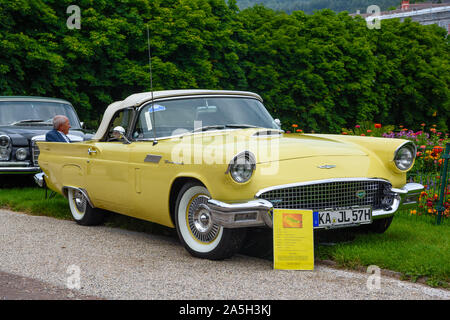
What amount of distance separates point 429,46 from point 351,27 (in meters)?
7.42

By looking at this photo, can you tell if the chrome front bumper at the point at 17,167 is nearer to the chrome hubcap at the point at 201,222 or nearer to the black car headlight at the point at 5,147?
the black car headlight at the point at 5,147

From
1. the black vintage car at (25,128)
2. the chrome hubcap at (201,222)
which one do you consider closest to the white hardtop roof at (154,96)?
the chrome hubcap at (201,222)

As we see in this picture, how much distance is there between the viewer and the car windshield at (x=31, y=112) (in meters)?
10.9

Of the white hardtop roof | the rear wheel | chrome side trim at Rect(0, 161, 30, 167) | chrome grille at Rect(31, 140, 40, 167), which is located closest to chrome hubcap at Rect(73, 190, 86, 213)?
the rear wheel

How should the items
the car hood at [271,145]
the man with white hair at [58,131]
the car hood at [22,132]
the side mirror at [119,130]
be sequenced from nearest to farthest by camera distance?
the car hood at [271,145] < the side mirror at [119,130] < the man with white hair at [58,131] < the car hood at [22,132]

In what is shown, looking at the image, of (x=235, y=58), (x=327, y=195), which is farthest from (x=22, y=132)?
(x=235, y=58)

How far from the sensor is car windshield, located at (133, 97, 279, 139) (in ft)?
19.3

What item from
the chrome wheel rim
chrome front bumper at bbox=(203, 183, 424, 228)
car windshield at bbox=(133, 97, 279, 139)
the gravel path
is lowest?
the gravel path

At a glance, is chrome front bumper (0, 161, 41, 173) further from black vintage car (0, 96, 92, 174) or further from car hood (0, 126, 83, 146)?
car hood (0, 126, 83, 146)

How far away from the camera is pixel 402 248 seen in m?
5.10

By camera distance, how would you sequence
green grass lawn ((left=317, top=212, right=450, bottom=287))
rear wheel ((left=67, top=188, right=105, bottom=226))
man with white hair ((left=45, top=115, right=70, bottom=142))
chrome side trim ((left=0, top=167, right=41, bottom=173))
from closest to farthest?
green grass lawn ((left=317, top=212, right=450, bottom=287)) < rear wheel ((left=67, top=188, right=105, bottom=226)) < man with white hair ((left=45, top=115, right=70, bottom=142)) < chrome side trim ((left=0, top=167, right=41, bottom=173))

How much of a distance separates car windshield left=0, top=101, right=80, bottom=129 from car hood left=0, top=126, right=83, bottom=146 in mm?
273

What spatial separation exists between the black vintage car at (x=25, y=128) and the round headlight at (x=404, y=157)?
618 cm
